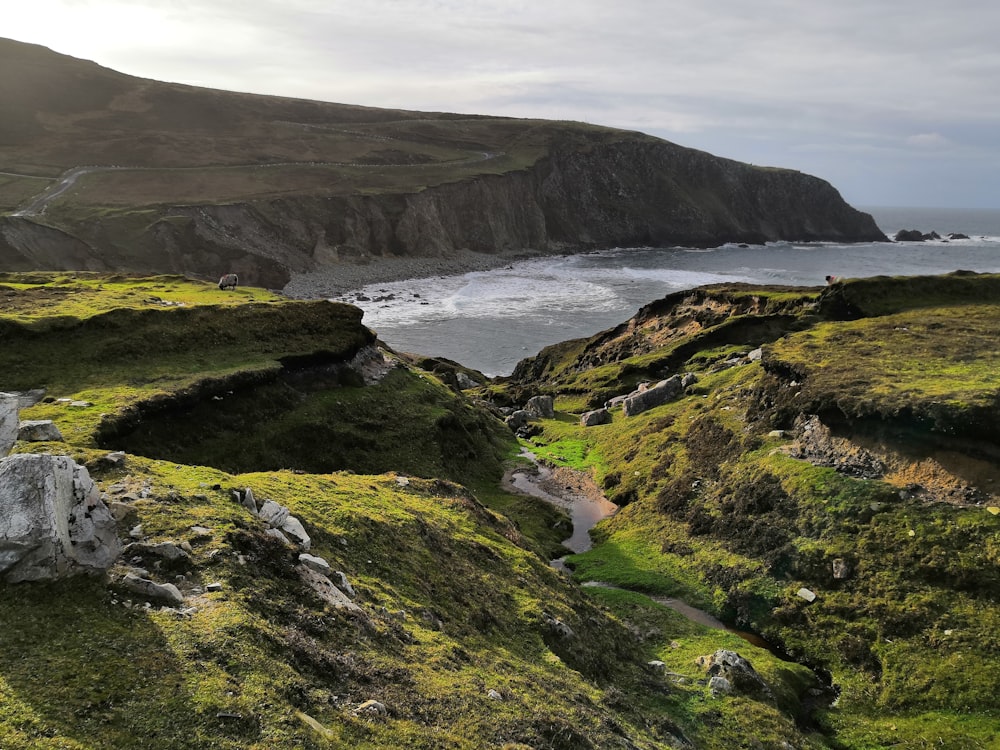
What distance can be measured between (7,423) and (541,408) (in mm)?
41555

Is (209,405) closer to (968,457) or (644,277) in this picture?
(968,457)

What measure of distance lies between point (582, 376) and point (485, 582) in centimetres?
4547

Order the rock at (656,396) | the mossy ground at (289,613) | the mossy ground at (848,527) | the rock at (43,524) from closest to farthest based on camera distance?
the mossy ground at (289,613) → the rock at (43,524) → the mossy ground at (848,527) → the rock at (656,396)

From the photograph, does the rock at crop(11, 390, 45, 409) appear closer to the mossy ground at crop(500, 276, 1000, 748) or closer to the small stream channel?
the small stream channel

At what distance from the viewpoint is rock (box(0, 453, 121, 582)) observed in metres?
9.66

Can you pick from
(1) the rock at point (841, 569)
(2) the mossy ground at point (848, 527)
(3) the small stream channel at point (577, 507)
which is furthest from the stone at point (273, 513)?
(1) the rock at point (841, 569)

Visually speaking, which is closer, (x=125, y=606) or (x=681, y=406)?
(x=125, y=606)

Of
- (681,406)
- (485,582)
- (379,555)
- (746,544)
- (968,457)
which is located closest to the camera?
(379,555)

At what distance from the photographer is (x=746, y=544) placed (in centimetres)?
2619

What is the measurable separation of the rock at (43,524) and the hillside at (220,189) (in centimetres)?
10046

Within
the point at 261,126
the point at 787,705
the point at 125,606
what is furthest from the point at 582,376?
the point at 261,126

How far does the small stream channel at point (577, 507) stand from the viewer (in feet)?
80.2

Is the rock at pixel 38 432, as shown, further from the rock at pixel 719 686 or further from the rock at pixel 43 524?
the rock at pixel 719 686

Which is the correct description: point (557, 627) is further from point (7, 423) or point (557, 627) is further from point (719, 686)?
point (7, 423)
